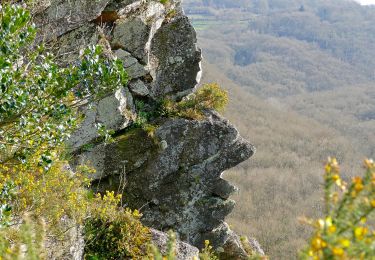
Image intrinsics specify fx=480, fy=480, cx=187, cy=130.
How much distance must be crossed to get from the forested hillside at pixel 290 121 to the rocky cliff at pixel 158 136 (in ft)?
8.75

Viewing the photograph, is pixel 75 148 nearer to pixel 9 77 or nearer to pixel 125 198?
pixel 125 198

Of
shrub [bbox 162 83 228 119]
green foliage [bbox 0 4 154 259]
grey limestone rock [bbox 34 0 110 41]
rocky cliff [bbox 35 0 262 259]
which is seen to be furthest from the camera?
shrub [bbox 162 83 228 119]

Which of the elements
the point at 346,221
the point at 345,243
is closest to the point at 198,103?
the point at 346,221

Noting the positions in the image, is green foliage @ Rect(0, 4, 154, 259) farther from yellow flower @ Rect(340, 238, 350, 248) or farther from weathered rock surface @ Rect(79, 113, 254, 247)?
weathered rock surface @ Rect(79, 113, 254, 247)

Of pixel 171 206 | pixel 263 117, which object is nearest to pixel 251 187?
pixel 263 117

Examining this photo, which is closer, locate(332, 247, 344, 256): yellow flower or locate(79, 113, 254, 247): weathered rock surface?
locate(332, 247, 344, 256): yellow flower

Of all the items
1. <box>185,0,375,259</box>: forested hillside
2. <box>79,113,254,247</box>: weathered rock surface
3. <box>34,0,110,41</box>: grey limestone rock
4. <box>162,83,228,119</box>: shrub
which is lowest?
<box>185,0,375,259</box>: forested hillside

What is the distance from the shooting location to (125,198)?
44.8ft

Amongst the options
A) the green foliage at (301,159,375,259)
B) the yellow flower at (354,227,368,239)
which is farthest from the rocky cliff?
the yellow flower at (354,227,368,239)

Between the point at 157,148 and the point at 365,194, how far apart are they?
11380 mm

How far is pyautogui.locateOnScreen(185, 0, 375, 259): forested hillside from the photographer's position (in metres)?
72.4

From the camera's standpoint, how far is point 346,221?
229 centimetres

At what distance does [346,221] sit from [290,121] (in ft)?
387

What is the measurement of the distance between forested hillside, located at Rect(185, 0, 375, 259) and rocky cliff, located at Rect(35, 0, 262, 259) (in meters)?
2.67
